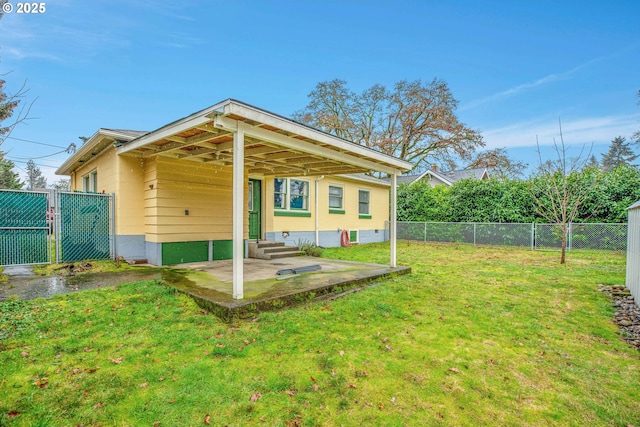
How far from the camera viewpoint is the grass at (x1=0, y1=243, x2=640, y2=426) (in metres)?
2.19

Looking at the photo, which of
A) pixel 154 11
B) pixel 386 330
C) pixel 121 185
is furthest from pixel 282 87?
pixel 386 330

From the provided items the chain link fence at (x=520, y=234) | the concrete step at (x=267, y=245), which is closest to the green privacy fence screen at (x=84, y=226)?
the concrete step at (x=267, y=245)

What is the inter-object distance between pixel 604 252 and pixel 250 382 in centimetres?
1331

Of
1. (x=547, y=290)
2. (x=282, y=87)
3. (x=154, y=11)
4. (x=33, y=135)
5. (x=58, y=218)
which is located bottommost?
(x=547, y=290)

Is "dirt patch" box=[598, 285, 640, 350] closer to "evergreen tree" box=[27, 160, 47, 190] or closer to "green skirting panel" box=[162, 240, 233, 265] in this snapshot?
"green skirting panel" box=[162, 240, 233, 265]

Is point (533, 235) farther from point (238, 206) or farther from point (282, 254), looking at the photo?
point (238, 206)

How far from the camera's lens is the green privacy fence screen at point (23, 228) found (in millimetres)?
5992

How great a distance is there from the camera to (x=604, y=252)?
10641 mm

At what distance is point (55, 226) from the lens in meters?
6.36

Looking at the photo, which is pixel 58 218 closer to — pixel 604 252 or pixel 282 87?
pixel 604 252

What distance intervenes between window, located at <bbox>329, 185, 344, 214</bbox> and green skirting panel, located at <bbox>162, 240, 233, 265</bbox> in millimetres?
5536

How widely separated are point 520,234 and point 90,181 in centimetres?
1558

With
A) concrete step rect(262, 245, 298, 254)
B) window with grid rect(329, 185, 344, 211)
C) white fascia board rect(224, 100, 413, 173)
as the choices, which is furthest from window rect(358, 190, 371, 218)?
white fascia board rect(224, 100, 413, 173)

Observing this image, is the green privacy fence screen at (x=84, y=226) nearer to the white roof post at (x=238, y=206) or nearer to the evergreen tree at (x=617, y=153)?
the white roof post at (x=238, y=206)
